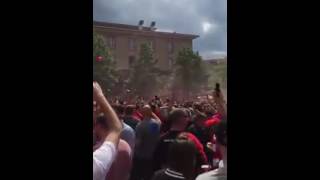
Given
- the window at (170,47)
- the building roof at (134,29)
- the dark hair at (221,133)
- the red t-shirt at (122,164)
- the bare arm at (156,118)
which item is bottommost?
the red t-shirt at (122,164)

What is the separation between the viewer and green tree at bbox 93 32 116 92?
1967mm

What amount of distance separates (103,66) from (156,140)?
709 millimetres

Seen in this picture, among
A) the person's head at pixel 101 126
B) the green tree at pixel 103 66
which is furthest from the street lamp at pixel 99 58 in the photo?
the person's head at pixel 101 126

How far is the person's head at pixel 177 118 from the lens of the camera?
7.94 ft

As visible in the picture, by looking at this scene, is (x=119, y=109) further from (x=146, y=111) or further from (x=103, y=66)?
(x=146, y=111)

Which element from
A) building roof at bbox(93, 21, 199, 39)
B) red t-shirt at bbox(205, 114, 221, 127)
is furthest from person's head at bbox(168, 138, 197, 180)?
building roof at bbox(93, 21, 199, 39)

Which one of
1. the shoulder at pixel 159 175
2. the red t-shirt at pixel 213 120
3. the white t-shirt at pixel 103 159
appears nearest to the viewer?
the white t-shirt at pixel 103 159

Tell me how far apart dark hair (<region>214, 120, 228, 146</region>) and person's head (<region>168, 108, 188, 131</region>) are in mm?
198

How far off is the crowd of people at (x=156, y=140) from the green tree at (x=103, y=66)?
10cm

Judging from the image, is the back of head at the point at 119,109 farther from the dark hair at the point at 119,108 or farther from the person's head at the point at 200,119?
the person's head at the point at 200,119

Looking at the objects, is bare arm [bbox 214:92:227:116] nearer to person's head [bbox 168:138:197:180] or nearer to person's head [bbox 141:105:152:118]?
person's head [bbox 168:138:197:180]

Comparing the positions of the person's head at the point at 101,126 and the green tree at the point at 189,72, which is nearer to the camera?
the person's head at the point at 101,126

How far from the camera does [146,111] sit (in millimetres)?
2631
